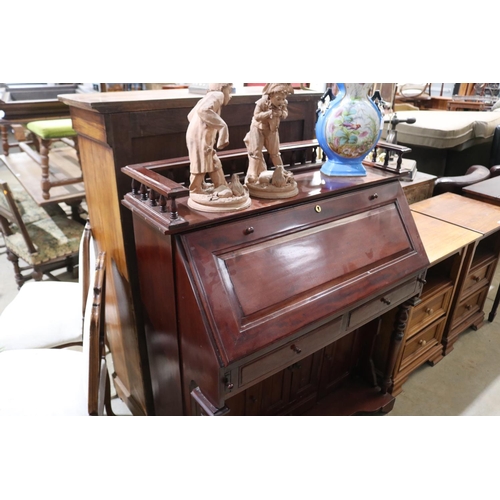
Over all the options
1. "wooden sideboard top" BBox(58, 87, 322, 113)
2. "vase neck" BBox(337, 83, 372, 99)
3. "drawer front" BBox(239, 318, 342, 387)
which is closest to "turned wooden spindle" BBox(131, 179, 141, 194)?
"wooden sideboard top" BBox(58, 87, 322, 113)

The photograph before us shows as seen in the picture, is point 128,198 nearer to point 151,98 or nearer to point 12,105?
point 151,98

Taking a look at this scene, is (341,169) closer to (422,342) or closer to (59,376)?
(422,342)

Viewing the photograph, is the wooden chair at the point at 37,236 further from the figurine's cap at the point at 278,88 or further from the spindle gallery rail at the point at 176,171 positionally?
the figurine's cap at the point at 278,88

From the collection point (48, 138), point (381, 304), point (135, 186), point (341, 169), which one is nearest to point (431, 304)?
→ point (381, 304)

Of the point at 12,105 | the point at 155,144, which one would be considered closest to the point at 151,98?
the point at 155,144

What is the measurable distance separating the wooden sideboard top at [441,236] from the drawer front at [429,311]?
0.96 feet

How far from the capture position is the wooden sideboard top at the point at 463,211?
2.13 m

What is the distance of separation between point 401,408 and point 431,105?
18.8 ft

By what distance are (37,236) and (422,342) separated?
2455mm

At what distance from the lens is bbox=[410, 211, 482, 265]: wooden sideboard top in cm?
184

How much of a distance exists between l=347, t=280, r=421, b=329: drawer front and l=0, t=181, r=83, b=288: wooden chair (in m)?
1.97

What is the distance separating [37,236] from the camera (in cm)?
256

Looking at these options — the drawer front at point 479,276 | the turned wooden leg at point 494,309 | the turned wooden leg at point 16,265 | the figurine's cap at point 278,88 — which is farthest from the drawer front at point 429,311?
the turned wooden leg at point 16,265
